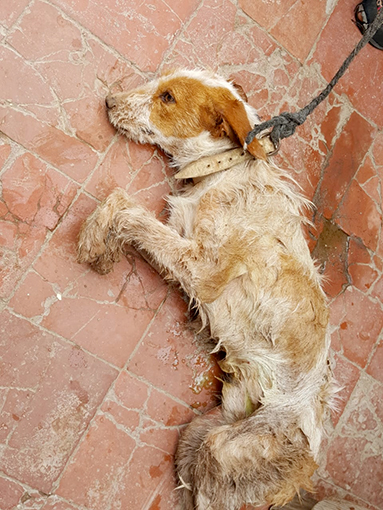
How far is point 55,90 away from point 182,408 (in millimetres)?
2550

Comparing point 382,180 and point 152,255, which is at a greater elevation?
point 382,180

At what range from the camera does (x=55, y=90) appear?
3846mm

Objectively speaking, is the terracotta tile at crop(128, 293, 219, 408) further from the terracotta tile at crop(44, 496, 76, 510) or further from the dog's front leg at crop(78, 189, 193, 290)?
the terracotta tile at crop(44, 496, 76, 510)

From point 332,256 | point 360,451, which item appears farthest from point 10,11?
point 360,451

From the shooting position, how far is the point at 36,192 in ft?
12.3

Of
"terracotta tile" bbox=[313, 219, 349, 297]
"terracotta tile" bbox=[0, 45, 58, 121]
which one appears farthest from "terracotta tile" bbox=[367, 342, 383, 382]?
"terracotta tile" bbox=[0, 45, 58, 121]

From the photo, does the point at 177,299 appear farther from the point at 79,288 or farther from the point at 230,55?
the point at 230,55

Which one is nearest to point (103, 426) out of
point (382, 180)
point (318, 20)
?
point (382, 180)

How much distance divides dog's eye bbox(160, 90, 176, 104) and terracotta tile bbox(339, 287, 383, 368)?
8.07 feet

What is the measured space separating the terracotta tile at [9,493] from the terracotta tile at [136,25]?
3137 mm

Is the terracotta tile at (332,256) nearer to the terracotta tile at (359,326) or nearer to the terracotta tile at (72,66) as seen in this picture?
the terracotta tile at (359,326)

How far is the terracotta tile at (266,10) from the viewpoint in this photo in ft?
15.5

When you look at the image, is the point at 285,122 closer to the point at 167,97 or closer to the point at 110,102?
the point at 167,97

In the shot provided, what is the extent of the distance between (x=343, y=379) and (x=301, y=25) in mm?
3265
